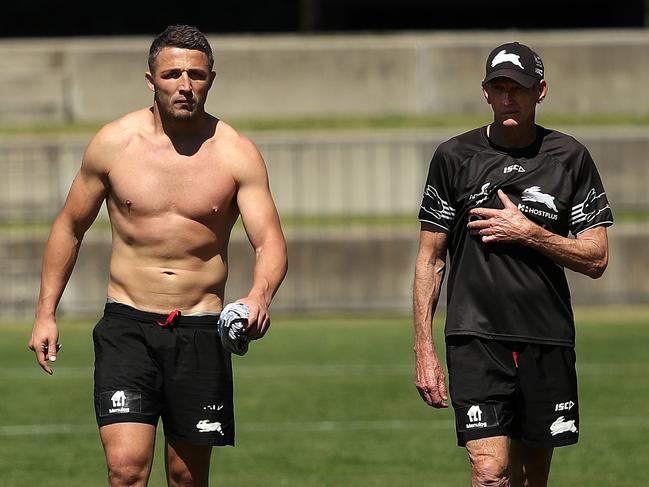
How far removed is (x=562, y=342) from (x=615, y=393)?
602cm

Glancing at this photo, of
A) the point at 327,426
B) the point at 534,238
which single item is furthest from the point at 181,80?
the point at 327,426

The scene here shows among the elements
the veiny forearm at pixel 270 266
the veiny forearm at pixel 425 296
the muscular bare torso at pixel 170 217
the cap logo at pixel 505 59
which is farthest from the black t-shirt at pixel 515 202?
the muscular bare torso at pixel 170 217

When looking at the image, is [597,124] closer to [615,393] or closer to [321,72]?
[321,72]

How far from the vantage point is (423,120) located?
25094 mm

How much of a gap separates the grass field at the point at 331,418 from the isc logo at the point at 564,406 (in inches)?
98.7

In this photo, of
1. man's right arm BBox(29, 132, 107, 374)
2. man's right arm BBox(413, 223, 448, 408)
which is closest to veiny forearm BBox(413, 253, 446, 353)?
man's right arm BBox(413, 223, 448, 408)

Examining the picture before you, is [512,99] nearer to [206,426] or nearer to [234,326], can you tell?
[234,326]

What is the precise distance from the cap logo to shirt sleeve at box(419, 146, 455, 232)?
1.48ft

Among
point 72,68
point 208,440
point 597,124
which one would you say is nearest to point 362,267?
point 597,124

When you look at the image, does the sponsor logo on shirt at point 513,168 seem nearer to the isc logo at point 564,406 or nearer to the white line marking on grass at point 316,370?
the isc logo at point 564,406

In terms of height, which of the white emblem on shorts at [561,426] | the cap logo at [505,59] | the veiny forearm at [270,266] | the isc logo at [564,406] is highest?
the cap logo at [505,59]

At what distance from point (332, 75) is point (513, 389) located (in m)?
18.9

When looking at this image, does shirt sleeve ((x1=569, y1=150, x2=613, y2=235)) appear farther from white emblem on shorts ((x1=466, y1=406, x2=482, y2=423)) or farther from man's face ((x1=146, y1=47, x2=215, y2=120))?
man's face ((x1=146, y1=47, x2=215, y2=120))

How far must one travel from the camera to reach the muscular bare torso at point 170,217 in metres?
7.34
